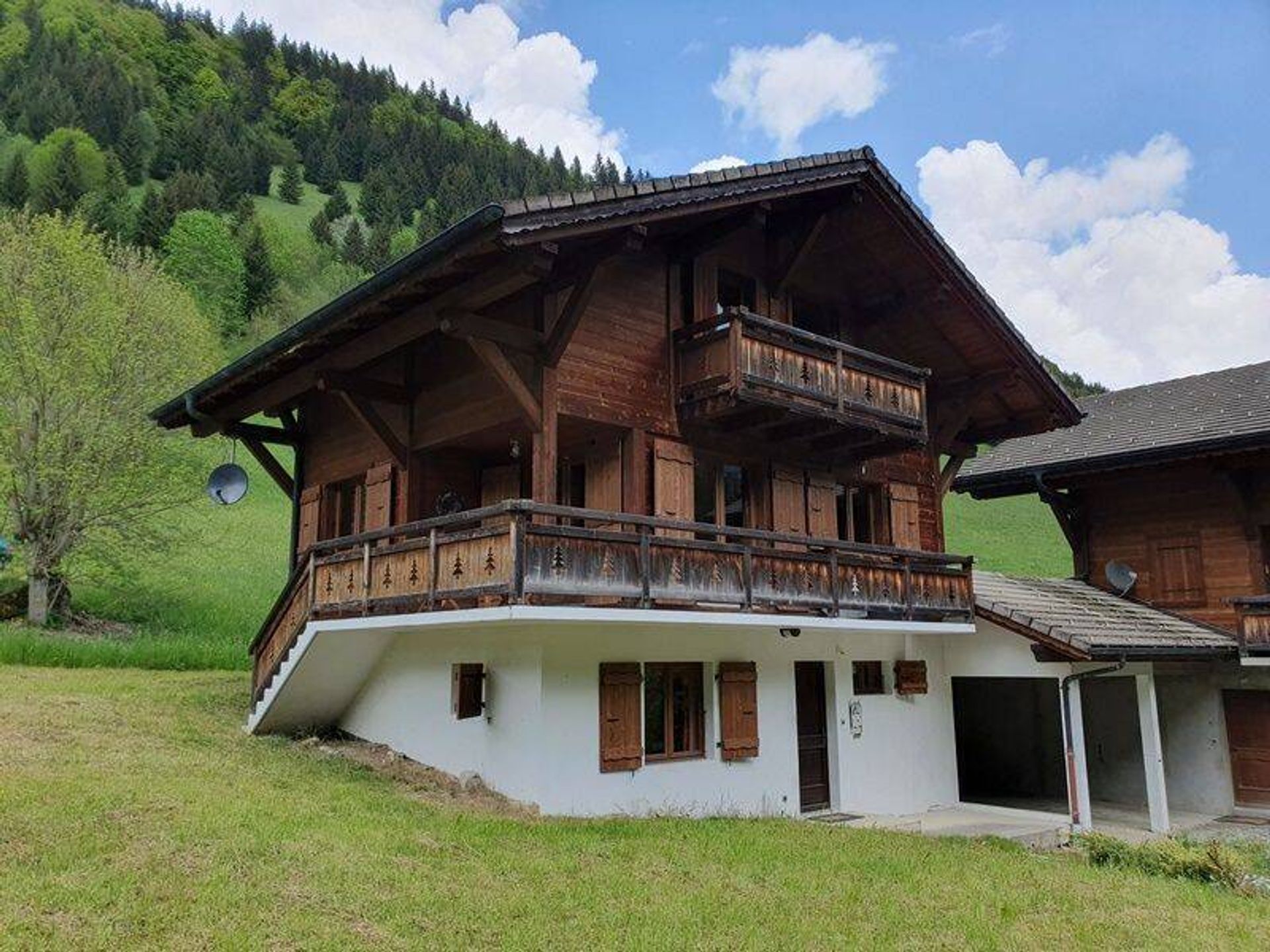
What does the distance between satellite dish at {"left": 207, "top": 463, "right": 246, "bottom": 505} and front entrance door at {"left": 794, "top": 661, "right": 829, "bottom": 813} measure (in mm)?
8798

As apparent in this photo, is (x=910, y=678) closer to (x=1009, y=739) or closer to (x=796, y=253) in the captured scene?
(x=1009, y=739)

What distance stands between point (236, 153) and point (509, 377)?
7865 cm

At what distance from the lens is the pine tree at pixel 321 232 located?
71312 mm

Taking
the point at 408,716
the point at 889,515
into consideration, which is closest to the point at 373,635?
the point at 408,716

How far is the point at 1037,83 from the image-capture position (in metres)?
16.1

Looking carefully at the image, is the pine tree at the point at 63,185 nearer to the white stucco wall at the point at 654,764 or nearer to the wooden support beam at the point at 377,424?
the wooden support beam at the point at 377,424

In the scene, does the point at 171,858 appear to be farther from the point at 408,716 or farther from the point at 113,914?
the point at 408,716

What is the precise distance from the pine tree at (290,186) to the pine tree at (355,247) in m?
11.7

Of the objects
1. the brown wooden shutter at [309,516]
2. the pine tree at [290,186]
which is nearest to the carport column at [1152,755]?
the brown wooden shutter at [309,516]

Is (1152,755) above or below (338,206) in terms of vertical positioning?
below

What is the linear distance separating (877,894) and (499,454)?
7.99 m

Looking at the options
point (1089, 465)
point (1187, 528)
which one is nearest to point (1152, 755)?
point (1187, 528)

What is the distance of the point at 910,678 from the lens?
50.2 feet

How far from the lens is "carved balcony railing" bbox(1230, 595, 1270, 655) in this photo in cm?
1642
